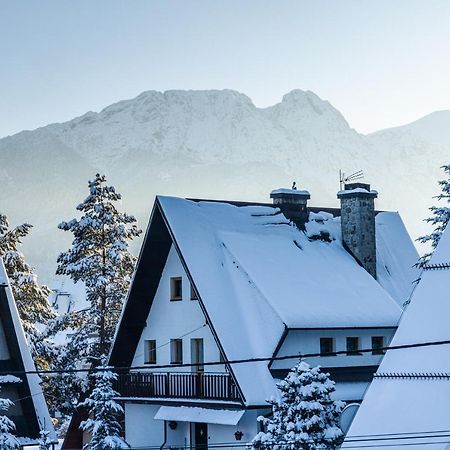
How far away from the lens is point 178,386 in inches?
1492

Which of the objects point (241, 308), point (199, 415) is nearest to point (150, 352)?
point (199, 415)

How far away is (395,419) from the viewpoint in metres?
22.5

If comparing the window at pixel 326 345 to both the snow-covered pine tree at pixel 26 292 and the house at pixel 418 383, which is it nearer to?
the house at pixel 418 383

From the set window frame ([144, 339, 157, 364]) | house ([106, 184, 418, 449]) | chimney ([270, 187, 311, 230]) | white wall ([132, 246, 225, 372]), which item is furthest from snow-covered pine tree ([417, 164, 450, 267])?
window frame ([144, 339, 157, 364])

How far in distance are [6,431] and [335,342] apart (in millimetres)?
13356

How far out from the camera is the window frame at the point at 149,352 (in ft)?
134

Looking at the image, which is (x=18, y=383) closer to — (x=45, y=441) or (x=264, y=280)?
(x=45, y=441)

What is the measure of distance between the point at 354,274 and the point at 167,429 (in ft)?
33.0

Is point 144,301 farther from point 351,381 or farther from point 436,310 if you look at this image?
point 436,310

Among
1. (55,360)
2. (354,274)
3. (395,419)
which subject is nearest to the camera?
(395,419)

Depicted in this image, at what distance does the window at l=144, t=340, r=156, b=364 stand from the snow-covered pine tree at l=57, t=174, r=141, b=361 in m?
5.58

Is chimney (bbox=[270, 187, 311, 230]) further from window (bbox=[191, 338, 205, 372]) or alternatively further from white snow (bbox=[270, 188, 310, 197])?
window (bbox=[191, 338, 205, 372])

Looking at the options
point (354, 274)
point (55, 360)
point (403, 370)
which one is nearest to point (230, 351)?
point (354, 274)

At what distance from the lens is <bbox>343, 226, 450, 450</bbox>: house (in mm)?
21953
